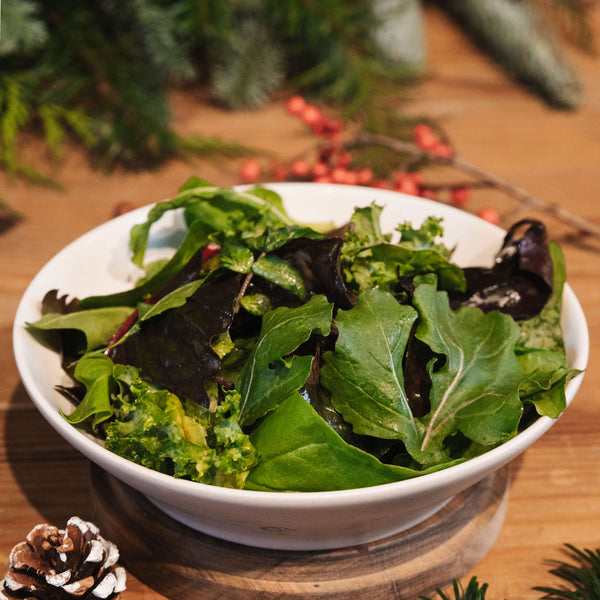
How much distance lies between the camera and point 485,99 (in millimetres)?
2115

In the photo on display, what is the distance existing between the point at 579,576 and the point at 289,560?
34 centimetres

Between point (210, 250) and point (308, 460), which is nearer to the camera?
point (308, 460)

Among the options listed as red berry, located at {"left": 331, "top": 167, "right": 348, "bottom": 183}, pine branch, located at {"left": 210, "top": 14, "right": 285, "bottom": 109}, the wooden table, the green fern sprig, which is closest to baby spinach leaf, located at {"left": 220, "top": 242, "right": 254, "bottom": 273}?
the wooden table

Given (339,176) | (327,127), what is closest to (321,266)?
(339,176)

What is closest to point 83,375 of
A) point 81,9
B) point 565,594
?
point 565,594

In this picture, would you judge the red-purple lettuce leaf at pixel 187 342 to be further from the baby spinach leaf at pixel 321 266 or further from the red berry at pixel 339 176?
the red berry at pixel 339 176

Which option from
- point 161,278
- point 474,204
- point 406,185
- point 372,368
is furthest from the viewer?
point 474,204

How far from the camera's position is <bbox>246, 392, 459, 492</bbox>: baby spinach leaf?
61 cm

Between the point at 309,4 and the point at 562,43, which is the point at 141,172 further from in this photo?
the point at 562,43

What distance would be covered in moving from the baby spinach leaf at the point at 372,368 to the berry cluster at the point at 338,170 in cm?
70

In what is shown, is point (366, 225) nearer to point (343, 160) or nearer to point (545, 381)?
point (545, 381)

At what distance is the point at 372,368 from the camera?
2.26 feet

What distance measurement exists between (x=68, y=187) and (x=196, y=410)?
3.64 ft

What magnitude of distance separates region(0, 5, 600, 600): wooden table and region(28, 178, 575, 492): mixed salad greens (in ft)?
0.66
